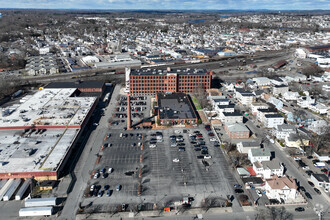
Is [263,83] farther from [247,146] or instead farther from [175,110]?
[247,146]

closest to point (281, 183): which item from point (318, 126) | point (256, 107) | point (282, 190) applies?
point (282, 190)

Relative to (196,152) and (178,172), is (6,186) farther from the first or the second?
(196,152)

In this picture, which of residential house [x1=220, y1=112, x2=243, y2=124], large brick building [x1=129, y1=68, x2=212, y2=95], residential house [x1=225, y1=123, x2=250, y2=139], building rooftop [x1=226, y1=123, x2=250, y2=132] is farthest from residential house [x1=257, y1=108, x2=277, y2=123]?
large brick building [x1=129, y1=68, x2=212, y2=95]

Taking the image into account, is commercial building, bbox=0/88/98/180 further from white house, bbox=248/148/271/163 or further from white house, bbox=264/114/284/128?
white house, bbox=264/114/284/128

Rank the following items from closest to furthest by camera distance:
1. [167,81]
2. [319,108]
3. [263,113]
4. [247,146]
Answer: [247,146] < [263,113] < [319,108] < [167,81]

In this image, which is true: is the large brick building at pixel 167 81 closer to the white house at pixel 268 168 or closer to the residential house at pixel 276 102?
the residential house at pixel 276 102

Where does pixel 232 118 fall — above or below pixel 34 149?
above

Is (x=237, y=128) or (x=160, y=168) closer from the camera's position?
(x=160, y=168)

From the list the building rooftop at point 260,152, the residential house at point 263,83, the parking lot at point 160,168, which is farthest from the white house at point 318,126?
the residential house at point 263,83
